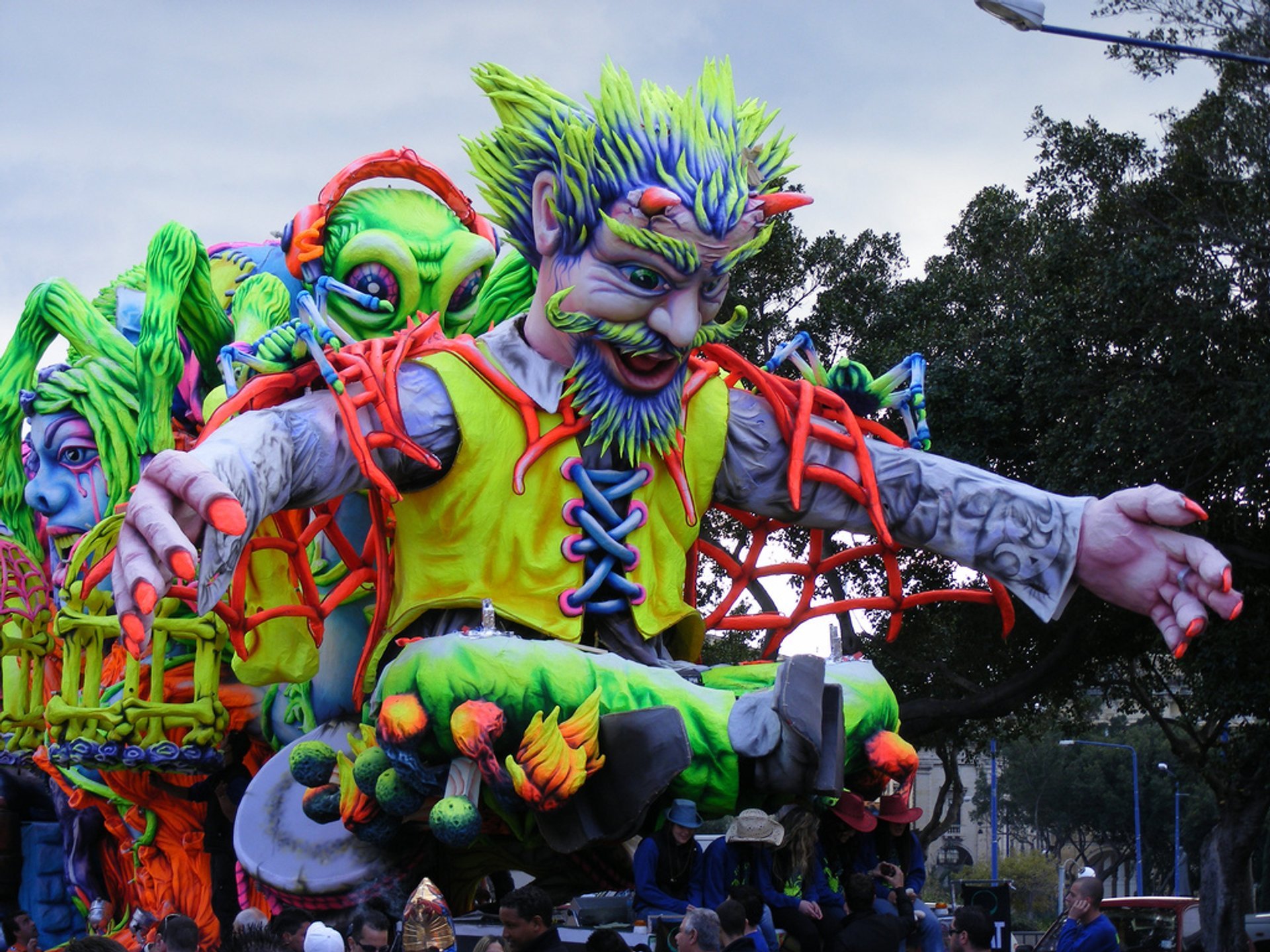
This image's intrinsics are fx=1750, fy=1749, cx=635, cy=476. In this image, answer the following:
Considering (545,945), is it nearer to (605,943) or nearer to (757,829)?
(605,943)

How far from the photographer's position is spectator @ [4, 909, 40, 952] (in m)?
8.98

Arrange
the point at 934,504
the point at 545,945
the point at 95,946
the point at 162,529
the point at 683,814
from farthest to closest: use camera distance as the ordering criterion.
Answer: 1. the point at 934,504
2. the point at 683,814
3. the point at 162,529
4. the point at 545,945
5. the point at 95,946

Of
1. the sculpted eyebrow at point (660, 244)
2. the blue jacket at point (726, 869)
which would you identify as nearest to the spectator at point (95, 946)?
the blue jacket at point (726, 869)

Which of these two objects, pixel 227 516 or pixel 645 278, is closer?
pixel 227 516

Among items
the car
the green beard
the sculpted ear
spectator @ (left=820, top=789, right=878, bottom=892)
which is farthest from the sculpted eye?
the car

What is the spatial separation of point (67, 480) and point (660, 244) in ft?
13.8

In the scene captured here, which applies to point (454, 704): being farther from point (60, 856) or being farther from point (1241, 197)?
point (1241, 197)

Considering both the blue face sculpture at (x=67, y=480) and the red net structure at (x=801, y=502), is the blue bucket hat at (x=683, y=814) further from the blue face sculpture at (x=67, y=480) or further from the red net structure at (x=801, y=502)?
the blue face sculpture at (x=67, y=480)

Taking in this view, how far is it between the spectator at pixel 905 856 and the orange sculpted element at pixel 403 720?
2102 millimetres

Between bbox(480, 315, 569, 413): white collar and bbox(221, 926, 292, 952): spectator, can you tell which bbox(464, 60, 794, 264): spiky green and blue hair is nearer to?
bbox(480, 315, 569, 413): white collar

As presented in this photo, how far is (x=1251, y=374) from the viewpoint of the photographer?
11805 millimetres

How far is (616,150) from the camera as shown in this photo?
642 centimetres

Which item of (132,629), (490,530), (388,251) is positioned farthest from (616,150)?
(132,629)

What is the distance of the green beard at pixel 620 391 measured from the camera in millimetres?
6430
